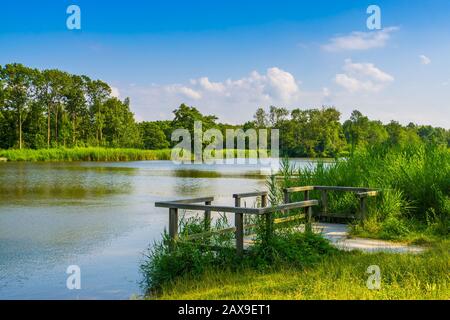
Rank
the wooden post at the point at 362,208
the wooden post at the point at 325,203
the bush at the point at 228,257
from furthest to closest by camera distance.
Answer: the wooden post at the point at 325,203
the wooden post at the point at 362,208
the bush at the point at 228,257

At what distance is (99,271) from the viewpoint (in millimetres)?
8570

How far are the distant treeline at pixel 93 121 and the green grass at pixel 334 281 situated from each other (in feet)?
154

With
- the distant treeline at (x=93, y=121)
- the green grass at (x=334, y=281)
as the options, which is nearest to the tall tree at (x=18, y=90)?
the distant treeline at (x=93, y=121)

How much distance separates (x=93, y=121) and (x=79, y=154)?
44.4 ft

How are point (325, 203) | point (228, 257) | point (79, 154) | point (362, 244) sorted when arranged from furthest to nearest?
point (79, 154) → point (325, 203) → point (362, 244) → point (228, 257)

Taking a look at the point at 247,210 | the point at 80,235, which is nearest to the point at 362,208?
the point at 247,210

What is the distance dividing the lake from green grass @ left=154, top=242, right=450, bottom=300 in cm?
124

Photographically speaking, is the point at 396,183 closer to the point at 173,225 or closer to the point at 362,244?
the point at 362,244

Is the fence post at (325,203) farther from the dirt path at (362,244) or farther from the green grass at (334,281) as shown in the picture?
the green grass at (334,281)

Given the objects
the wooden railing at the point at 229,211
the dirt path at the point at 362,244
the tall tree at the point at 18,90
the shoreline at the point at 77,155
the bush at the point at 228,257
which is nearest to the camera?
the bush at the point at 228,257

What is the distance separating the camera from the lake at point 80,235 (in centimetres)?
773

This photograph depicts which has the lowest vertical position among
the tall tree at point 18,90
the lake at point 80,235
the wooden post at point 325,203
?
the lake at point 80,235

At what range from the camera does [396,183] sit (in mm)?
11016

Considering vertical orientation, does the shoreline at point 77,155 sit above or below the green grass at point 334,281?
above
